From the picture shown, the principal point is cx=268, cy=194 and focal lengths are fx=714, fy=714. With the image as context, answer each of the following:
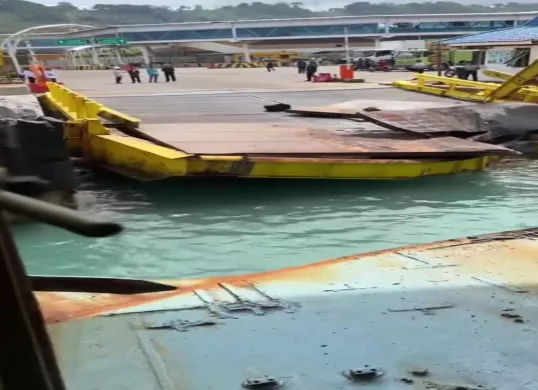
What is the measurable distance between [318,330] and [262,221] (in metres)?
4.49

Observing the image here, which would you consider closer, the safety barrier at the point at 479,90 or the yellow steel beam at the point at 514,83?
the yellow steel beam at the point at 514,83

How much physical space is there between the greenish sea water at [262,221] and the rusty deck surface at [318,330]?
2031mm

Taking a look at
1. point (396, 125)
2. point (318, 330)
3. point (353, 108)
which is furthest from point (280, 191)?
point (318, 330)

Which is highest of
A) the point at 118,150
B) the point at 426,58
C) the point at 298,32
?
the point at 298,32

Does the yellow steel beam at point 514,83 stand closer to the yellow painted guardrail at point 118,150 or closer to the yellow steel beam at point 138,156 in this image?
the yellow painted guardrail at point 118,150

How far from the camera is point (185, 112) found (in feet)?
45.7

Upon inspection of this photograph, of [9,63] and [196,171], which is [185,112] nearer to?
[196,171]

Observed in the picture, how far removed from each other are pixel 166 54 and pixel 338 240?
80.0 m

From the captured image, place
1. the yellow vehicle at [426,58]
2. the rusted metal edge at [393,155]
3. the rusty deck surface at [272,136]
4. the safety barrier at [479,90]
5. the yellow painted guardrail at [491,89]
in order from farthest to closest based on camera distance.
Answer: the yellow vehicle at [426,58], the safety barrier at [479,90], the yellow painted guardrail at [491,89], the rusty deck surface at [272,136], the rusted metal edge at [393,155]

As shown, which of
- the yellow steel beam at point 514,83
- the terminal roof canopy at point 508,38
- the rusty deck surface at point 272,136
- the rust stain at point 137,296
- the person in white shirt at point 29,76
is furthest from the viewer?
the terminal roof canopy at point 508,38

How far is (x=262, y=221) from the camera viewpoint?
7758 mm

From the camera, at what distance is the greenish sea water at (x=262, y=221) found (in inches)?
255

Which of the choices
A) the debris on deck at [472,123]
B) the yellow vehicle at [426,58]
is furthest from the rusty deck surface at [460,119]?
the yellow vehicle at [426,58]

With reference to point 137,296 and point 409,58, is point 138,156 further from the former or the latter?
point 409,58
